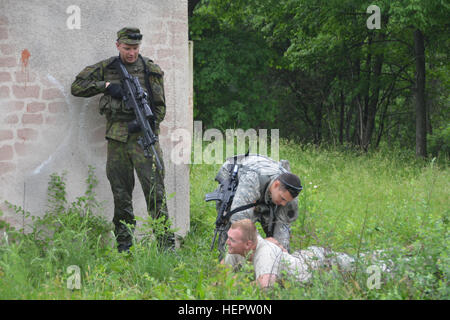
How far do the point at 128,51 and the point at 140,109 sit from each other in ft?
1.95

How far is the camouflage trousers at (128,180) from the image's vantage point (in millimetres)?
4875

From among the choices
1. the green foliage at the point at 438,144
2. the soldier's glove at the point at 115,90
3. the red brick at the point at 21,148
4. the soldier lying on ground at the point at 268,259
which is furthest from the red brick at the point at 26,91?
the green foliage at the point at 438,144

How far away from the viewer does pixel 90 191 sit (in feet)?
17.1

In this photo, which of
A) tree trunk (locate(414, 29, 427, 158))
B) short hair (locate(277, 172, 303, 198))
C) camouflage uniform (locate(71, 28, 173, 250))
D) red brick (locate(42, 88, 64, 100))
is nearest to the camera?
short hair (locate(277, 172, 303, 198))

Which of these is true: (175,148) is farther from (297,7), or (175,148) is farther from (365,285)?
(297,7)

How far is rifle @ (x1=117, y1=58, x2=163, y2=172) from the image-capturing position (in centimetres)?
476

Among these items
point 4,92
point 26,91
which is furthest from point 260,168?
point 4,92

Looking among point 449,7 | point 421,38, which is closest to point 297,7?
point 421,38

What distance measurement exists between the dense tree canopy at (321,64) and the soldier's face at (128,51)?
6.76 meters

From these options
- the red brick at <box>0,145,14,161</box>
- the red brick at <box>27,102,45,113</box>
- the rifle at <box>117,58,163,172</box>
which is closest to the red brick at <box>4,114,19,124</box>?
the red brick at <box>27,102,45,113</box>

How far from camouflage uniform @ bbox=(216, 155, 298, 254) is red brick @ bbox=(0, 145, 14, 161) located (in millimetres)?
2355

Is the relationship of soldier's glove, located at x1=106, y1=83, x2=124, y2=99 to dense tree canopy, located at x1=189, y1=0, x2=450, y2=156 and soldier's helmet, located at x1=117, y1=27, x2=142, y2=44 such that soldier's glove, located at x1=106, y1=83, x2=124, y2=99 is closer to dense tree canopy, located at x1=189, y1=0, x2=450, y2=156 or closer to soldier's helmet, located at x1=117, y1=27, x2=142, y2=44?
soldier's helmet, located at x1=117, y1=27, x2=142, y2=44

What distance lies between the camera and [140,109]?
4.79m

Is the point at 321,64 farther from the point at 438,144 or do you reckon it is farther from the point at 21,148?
the point at 21,148
